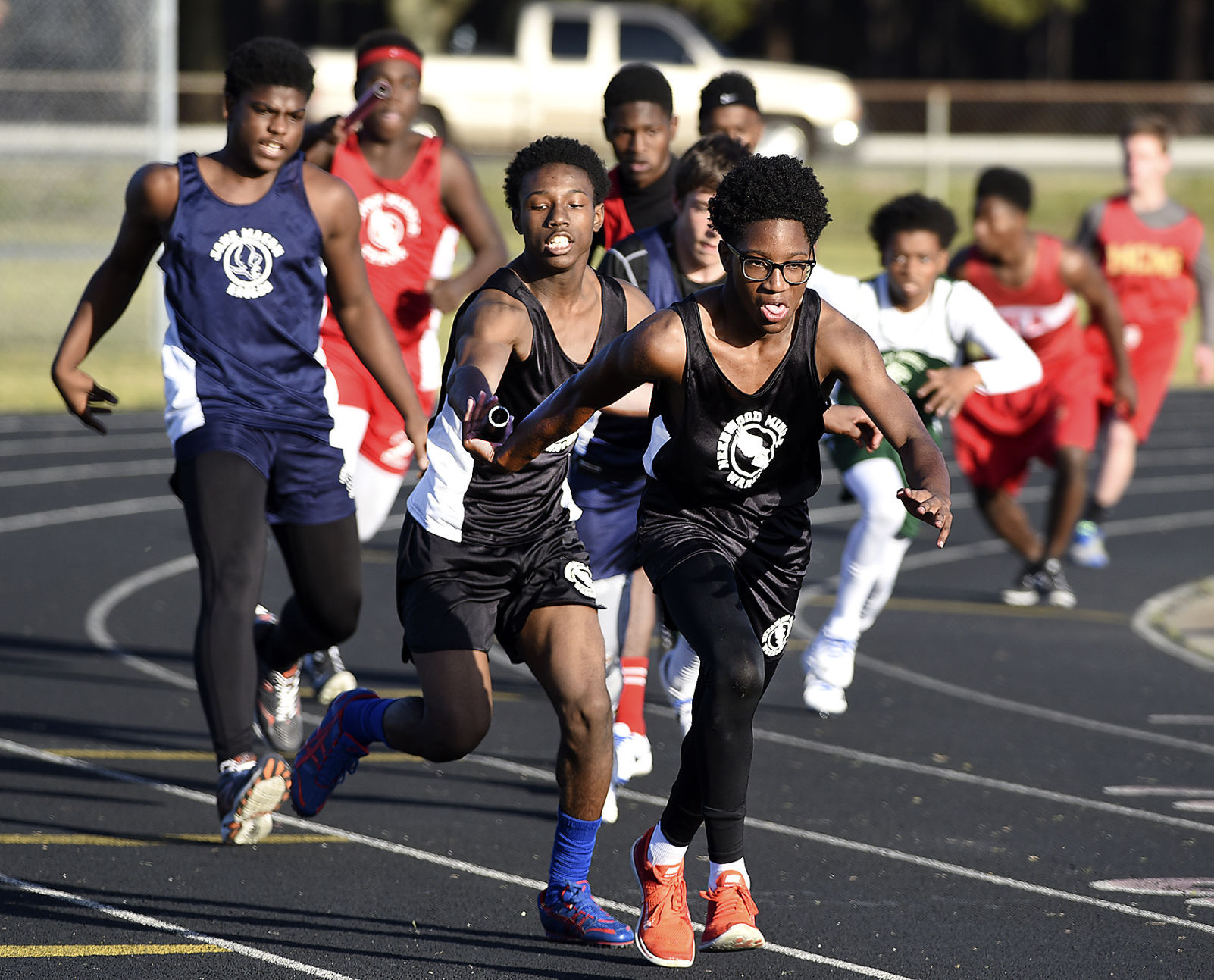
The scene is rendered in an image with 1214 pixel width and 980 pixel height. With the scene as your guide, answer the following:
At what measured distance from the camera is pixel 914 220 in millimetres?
7254

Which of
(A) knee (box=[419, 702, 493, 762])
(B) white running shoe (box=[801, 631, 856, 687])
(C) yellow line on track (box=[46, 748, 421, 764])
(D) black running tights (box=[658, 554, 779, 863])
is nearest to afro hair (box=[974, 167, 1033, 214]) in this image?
(B) white running shoe (box=[801, 631, 856, 687])

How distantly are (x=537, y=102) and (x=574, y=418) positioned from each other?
76.6 feet

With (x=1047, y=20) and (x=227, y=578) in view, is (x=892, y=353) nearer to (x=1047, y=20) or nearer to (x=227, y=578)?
(x=227, y=578)

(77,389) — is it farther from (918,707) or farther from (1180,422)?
(1180,422)

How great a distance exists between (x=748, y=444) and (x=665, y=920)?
1.20 m

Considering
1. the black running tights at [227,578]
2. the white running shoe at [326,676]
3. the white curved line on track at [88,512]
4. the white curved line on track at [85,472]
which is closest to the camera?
the black running tights at [227,578]

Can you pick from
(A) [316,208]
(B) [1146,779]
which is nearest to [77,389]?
(A) [316,208]

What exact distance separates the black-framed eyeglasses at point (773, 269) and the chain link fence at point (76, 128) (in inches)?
568

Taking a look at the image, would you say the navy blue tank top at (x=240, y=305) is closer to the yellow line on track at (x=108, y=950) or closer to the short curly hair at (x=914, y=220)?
the yellow line on track at (x=108, y=950)

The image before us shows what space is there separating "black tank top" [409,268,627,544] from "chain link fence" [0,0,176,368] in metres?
13.9

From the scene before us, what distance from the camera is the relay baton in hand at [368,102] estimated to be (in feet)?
23.2

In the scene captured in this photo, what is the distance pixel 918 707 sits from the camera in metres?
7.60

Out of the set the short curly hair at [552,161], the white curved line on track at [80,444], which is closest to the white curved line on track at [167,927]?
the short curly hair at [552,161]

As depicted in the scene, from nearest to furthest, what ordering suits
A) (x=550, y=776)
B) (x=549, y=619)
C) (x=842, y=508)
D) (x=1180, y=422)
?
(x=549, y=619) < (x=550, y=776) < (x=842, y=508) < (x=1180, y=422)
